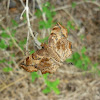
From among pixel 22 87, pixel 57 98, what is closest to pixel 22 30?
pixel 22 87

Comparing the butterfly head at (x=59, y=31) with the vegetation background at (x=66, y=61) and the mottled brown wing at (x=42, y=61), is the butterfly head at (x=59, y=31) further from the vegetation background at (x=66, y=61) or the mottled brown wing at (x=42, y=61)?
the vegetation background at (x=66, y=61)

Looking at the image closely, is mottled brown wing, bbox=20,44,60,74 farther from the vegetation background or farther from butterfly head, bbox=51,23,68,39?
the vegetation background

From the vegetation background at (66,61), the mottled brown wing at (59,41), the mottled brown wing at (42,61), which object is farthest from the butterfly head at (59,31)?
the vegetation background at (66,61)

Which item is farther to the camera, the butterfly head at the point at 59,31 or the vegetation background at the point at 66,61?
the vegetation background at the point at 66,61

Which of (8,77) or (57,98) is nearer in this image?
(8,77)

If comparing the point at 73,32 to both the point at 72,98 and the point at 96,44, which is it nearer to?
the point at 96,44
